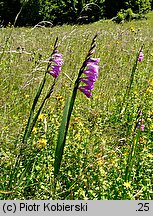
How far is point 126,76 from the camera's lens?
17.6ft

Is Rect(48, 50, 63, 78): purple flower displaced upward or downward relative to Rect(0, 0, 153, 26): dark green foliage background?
downward

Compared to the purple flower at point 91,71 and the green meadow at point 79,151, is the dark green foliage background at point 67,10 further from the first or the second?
the purple flower at point 91,71

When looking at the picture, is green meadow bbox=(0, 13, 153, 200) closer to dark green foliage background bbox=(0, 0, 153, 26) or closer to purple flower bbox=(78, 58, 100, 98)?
purple flower bbox=(78, 58, 100, 98)

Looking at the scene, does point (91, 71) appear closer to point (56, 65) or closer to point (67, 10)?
point (56, 65)

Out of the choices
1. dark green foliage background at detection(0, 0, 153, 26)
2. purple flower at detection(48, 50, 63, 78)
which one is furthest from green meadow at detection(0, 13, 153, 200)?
dark green foliage background at detection(0, 0, 153, 26)

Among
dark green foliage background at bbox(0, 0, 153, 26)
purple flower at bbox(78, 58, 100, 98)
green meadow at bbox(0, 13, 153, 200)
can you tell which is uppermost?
dark green foliage background at bbox(0, 0, 153, 26)

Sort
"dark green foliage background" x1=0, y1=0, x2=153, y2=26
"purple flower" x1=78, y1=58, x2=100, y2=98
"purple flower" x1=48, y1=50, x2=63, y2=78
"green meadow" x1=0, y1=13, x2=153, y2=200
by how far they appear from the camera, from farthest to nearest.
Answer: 1. "dark green foliage background" x1=0, y1=0, x2=153, y2=26
2. "green meadow" x1=0, y1=13, x2=153, y2=200
3. "purple flower" x1=48, y1=50, x2=63, y2=78
4. "purple flower" x1=78, y1=58, x2=100, y2=98

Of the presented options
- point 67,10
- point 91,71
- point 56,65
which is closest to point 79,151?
point 56,65

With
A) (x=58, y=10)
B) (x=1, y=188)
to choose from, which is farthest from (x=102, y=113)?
(x=58, y=10)

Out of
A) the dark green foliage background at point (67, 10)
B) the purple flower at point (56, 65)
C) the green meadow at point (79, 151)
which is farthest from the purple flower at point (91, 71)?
the dark green foliage background at point (67, 10)

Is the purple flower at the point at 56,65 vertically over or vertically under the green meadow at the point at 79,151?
over

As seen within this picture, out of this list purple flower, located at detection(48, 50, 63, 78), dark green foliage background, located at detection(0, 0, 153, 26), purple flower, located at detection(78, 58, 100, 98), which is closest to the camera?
purple flower, located at detection(78, 58, 100, 98)

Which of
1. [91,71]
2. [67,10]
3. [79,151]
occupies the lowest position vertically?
[79,151]

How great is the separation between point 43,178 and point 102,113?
1.45 metres
